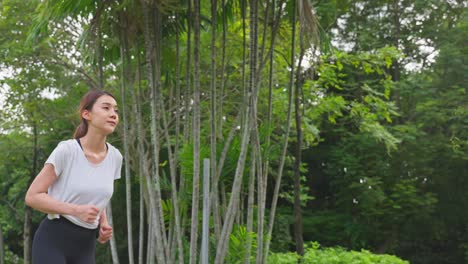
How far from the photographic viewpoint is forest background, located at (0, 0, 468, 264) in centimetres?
597

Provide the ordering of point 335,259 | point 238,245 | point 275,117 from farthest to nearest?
point 275,117 < point 335,259 < point 238,245

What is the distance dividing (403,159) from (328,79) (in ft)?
13.1

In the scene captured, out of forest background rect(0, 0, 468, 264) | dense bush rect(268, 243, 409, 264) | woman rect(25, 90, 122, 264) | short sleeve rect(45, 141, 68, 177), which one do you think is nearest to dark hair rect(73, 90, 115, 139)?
woman rect(25, 90, 122, 264)

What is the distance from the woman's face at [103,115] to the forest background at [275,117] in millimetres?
3105

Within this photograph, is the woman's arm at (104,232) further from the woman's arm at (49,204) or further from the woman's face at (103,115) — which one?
the woman's face at (103,115)

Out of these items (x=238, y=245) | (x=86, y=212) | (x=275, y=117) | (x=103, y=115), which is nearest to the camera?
(x=86, y=212)

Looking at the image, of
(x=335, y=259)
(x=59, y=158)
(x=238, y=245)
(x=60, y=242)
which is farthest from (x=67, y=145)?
(x=335, y=259)

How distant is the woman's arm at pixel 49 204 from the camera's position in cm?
205

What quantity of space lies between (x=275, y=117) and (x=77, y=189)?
8723mm

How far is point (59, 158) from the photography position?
82.4 inches

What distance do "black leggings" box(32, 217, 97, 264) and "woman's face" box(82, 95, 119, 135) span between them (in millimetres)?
313

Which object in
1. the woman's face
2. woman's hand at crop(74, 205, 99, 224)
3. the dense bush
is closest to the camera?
woman's hand at crop(74, 205, 99, 224)

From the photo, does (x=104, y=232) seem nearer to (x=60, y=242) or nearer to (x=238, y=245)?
(x=60, y=242)

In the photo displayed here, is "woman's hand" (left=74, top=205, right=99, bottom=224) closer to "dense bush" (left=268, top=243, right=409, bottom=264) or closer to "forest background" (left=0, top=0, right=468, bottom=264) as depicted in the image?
"forest background" (left=0, top=0, right=468, bottom=264)
